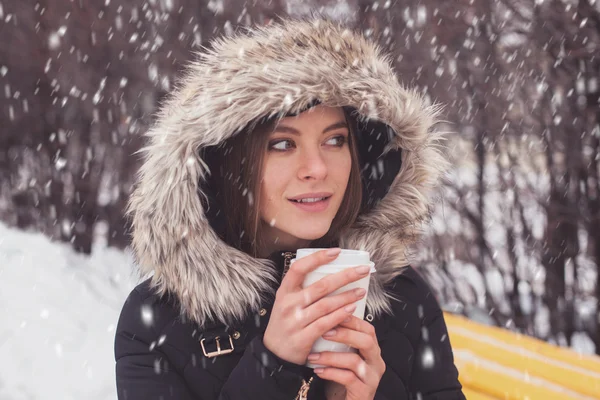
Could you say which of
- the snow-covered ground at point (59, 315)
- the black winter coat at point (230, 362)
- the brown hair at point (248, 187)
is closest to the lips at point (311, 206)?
the brown hair at point (248, 187)

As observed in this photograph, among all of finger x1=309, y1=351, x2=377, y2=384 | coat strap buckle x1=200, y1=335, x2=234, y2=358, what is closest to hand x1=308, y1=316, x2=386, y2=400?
finger x1=309, y1=351, x2=377, y2=384

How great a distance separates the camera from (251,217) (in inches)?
71.9

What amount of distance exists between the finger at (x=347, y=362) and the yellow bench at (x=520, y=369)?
4.88ft

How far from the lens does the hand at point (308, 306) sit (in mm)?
1393

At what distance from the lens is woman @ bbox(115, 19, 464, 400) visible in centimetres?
170

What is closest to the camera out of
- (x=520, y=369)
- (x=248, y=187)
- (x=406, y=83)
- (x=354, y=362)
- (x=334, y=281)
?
(x=334, y=281)

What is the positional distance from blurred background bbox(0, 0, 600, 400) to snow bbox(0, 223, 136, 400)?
2cm

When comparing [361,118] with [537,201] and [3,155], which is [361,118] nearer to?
[537,201]

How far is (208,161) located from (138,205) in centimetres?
28

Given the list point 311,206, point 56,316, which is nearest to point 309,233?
point 311,206

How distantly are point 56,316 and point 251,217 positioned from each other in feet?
12.6

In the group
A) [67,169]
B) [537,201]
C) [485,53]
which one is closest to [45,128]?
[67,169]

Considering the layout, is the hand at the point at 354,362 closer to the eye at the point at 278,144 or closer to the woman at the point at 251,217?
the woman at the point at 251,217

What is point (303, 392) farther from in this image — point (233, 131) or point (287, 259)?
point (233, 131)
